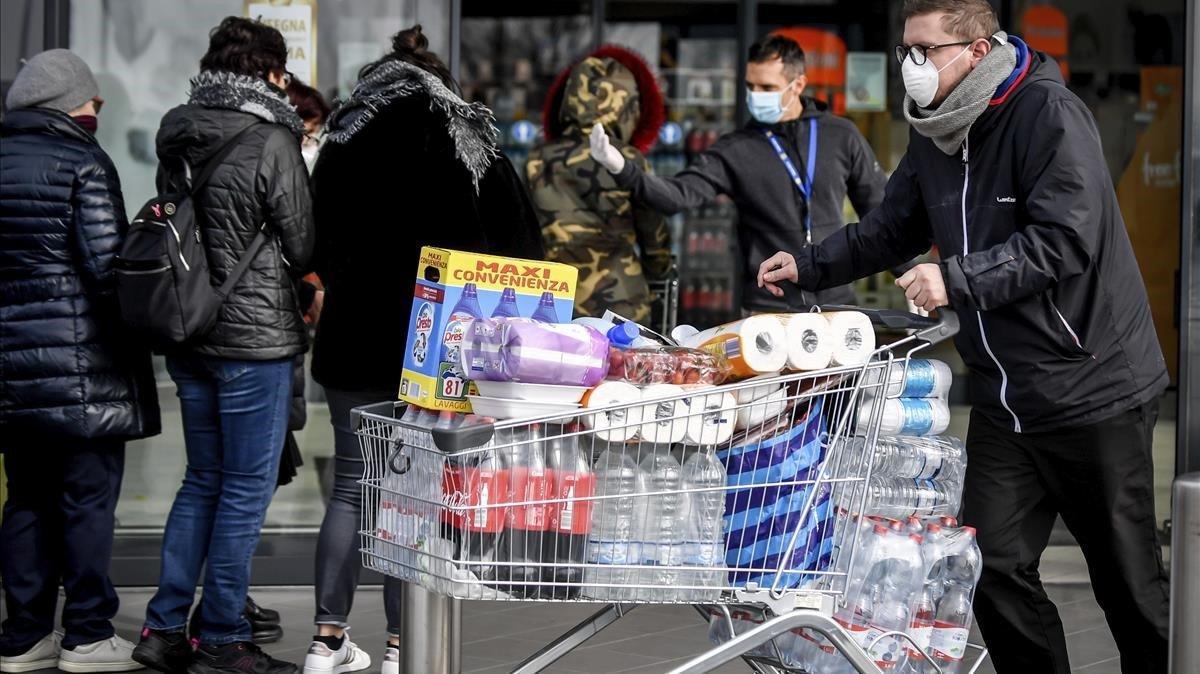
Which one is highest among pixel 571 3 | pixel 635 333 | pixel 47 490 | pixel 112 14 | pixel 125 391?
pixel 571 3

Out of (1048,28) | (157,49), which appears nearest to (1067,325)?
(157,49)

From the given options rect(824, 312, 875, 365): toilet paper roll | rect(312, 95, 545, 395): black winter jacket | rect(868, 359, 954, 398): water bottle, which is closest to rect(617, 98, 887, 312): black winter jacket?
rect(312, 95, 545, 395): black winter jacket

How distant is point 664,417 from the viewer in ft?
10.2

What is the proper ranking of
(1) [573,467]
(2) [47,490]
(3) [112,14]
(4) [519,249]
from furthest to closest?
(3) [112,14]
(2) [47,490]
(4) [519,249]
(1) [573,467]

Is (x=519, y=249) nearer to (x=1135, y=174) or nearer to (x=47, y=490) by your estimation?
(x=47, y=490)

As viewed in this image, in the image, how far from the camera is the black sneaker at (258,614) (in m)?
5.69

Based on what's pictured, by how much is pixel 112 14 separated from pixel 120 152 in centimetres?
59

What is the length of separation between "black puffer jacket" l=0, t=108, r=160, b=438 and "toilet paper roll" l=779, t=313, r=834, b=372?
271cm

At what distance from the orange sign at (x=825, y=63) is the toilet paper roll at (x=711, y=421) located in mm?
8056

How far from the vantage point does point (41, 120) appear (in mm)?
5066

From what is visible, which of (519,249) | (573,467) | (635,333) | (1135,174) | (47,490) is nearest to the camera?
(573,467)

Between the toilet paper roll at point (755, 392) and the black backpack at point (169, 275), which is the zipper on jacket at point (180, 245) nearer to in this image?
the black backpack at point (169, 275)

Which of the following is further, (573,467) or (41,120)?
(41,120)

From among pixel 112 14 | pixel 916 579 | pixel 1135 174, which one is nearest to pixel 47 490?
pixel 112 14
